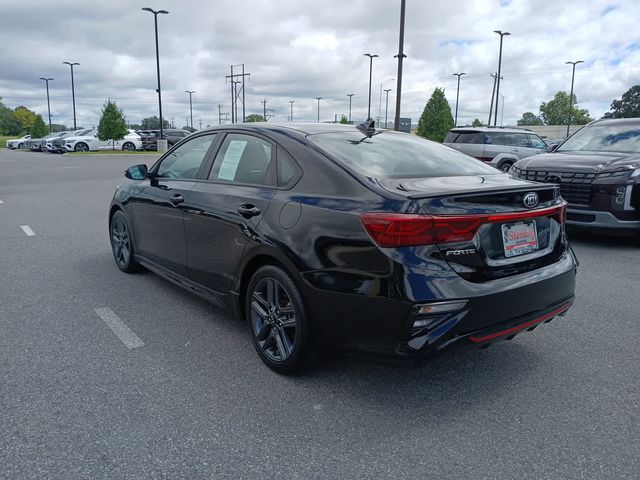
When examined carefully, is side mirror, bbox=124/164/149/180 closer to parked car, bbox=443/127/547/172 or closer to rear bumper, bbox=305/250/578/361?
rear bumper, bbox=305/250/578/361

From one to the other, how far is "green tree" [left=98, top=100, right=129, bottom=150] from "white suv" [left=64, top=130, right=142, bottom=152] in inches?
32.5

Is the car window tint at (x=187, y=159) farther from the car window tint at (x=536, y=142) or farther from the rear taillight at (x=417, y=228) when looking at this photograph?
the car window tint at (x=536, y=142)

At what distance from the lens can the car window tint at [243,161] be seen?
3.68 m

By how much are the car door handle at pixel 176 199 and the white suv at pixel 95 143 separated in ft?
122

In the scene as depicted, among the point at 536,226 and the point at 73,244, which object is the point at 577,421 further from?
the point at 73,244

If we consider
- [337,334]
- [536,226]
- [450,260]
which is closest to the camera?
[450,260]

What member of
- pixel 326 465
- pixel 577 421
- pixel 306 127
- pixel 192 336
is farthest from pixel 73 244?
pixel 577 421

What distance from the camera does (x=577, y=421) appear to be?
2830 mm

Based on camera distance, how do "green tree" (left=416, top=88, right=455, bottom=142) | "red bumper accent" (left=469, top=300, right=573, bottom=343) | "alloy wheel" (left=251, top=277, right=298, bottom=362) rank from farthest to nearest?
"green tree" (left=416, top=88, right=455, bottom=142), "alloy wheel" (left=251, top=277, right=298, bottom=362), "red bumper accent" (left=469, top=300, right=573, bottom=343)

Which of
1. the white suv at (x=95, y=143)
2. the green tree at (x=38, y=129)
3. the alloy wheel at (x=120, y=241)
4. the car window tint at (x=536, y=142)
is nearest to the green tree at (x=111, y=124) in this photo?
the white suv at (x=95, y=143)

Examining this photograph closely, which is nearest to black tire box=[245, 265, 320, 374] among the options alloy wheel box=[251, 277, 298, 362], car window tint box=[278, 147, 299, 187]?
alloy wheel box=[251, 277, 298, 362]

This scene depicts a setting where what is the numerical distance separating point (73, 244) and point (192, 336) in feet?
13.4

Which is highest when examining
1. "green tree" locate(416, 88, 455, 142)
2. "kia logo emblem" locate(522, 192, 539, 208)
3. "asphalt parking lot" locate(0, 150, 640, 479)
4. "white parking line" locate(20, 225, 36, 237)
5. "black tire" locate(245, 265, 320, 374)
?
"green tree" locate(416, 88, 455, 142)

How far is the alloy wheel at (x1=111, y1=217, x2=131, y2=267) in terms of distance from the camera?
5.60 meters
